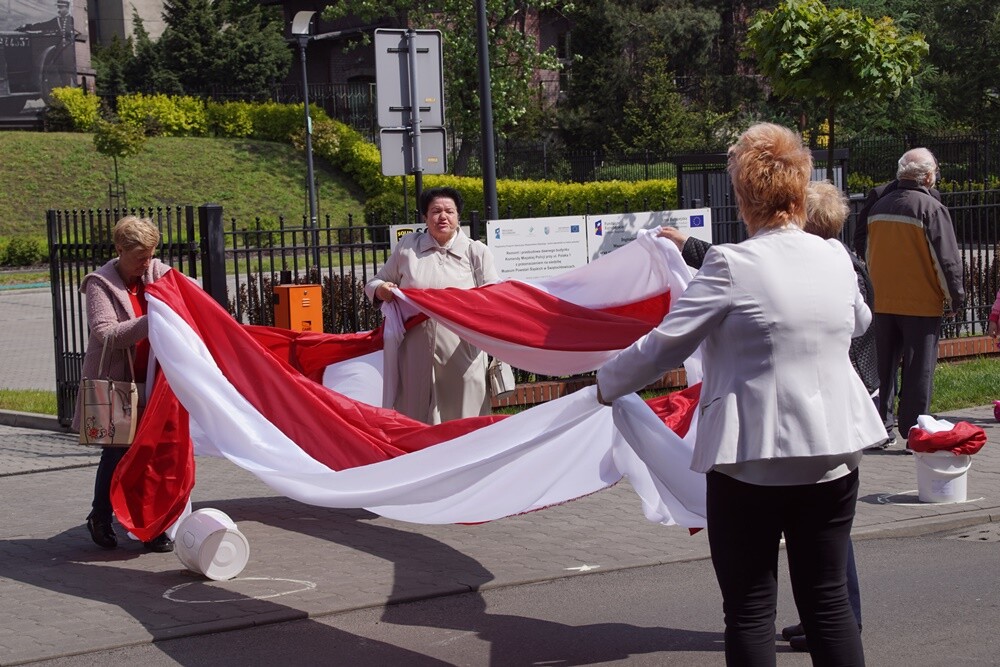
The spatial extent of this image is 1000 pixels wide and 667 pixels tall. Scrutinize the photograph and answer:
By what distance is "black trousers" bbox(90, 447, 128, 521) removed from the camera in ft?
24.5

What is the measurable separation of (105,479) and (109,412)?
1.81 feet

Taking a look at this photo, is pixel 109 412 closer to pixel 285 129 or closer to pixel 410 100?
pixel 410 100

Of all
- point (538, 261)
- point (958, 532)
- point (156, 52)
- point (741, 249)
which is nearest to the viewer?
point (741, 249)

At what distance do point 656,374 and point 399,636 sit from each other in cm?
234

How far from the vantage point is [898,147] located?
37844 mm

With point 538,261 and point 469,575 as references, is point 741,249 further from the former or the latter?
point 538,261

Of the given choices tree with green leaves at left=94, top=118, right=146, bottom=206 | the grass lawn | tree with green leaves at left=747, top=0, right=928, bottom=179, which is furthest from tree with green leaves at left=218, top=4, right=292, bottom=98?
tree with green leaves at left=747, top=0, right=928, bottom=179

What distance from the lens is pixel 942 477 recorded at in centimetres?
809

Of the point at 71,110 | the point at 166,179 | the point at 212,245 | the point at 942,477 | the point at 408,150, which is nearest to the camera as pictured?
the point at 942,477

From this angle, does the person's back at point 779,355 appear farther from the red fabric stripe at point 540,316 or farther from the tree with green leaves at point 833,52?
the tree with green leaves at point 833,52

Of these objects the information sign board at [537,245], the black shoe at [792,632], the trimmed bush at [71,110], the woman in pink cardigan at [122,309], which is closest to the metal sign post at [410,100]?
the information sign board at [537,245]

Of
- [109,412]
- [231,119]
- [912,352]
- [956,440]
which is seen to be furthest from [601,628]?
[231,119]

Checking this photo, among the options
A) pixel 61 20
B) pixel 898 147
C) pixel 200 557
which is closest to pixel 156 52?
pixel 61 20

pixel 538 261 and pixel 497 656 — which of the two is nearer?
pixel 497 656
